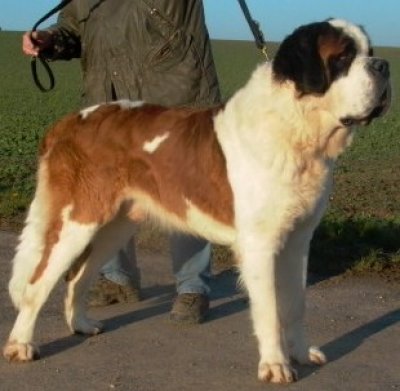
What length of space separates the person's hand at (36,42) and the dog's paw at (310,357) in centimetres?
265

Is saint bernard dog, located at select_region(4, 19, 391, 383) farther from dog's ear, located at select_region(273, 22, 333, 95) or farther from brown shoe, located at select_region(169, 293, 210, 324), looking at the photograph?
brown shoe, located at select_region(169, 293, 210, 324)

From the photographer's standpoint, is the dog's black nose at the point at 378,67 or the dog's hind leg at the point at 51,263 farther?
the dog's hind leg at the point at 51,263

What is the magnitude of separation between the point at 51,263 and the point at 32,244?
20 cm

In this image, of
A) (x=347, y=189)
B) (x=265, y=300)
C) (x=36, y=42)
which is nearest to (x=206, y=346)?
(x=265, y=300)

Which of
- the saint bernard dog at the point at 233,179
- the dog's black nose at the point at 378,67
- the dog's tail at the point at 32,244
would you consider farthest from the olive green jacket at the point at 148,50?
the dog's black nose at the point at 378,67

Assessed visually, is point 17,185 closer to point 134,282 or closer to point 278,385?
point 134,282

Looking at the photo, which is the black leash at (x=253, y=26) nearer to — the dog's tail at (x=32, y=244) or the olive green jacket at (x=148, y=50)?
the olive green jacket at (x=148, y=50)

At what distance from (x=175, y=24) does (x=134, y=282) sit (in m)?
1.87

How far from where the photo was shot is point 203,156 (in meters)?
4.68

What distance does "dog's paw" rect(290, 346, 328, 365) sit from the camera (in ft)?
15.6

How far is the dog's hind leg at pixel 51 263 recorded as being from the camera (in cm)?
489

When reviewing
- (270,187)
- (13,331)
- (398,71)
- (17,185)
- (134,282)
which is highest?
(270,187)

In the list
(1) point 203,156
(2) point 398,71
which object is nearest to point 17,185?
(1) point 203,156

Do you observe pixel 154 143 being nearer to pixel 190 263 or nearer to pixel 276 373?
pixel 190 263
